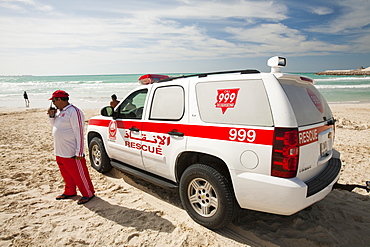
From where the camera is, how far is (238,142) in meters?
2.53

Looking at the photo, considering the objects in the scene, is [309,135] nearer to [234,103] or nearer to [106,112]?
[234,103]

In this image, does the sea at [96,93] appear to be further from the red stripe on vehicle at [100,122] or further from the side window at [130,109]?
the side window at [130,109]

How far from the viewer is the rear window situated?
8.07 ft

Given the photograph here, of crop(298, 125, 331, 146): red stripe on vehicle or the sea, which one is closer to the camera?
crop(298, 125, 331, 146): red stripe on vehicle

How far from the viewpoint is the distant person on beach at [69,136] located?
11.2 ft

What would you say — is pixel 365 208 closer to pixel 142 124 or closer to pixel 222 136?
pixel 222 136

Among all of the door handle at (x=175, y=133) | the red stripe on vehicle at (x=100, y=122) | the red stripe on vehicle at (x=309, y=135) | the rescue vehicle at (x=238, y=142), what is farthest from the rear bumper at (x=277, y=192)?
the red stripe on vehicle at (x=100, y=122)

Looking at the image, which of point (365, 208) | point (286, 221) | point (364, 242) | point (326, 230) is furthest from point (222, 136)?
point (365, 208)

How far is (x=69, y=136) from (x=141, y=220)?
1.58 m

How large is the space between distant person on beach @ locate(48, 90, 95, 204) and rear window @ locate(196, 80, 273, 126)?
1829 mm

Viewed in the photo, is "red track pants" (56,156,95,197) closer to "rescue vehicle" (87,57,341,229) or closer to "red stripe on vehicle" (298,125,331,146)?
"rescue vehicle" (87,57,341,229)

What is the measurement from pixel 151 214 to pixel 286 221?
1.81 m

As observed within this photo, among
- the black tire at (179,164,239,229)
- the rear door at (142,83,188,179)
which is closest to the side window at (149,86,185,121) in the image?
Result: the rear door at (142,83,188,179)

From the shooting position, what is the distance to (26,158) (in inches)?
229
